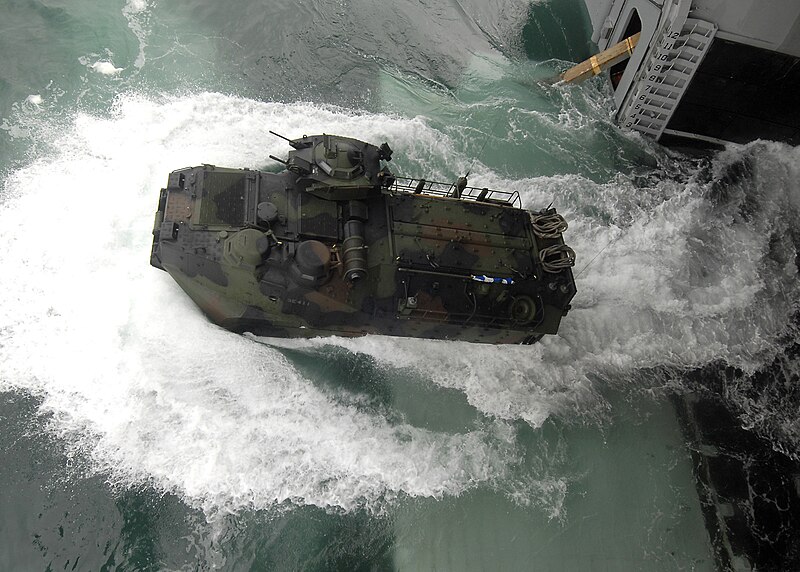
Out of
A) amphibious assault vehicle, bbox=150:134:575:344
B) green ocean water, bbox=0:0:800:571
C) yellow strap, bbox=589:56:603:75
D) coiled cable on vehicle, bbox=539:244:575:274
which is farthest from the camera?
yellow strap, bbox=589:56:603:75

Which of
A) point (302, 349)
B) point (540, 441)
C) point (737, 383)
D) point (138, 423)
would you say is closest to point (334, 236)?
point (302, 349)

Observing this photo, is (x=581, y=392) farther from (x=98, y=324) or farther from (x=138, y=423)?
(x=98, y=324)

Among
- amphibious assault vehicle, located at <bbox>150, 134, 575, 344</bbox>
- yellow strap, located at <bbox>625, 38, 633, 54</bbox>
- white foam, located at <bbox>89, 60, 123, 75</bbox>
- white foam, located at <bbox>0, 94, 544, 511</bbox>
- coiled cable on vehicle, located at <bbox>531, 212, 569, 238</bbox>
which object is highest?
yellow strap, located at <bbox>625, 38, 633, 54</bbox>

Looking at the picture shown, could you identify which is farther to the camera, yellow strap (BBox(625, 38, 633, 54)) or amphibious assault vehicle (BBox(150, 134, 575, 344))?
yellow strap (BBox(625, 38, 633, 54))

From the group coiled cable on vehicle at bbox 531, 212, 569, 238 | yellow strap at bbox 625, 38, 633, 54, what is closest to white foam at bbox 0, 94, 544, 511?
coiled cable on vehicle at bbox 531, 212, 569, 238

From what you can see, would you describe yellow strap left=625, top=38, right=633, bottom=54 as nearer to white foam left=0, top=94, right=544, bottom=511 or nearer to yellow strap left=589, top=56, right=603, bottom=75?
yellow strap left=589, top=56, right=603, bottom=75

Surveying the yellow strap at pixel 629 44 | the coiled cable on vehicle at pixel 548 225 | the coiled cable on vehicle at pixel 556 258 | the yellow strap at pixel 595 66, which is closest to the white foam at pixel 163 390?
the coiled cable on vehicle at pixel 556 258

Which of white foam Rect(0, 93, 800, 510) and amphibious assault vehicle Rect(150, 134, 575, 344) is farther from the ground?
amphibious assault vehicle Rect(150, 134, 575, 344)
